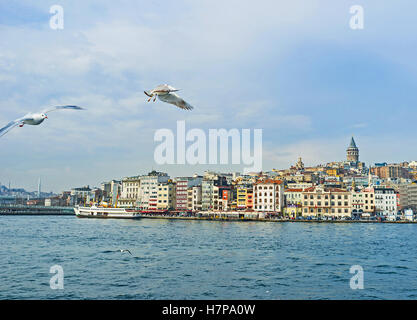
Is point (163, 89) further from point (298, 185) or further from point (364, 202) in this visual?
point (298, 185)

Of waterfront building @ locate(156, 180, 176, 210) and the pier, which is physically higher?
waterfront building @ locate(156, 180, 176, 210)

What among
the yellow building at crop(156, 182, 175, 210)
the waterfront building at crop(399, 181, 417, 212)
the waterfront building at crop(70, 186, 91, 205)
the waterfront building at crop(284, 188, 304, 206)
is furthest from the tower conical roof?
the waterfront building at crop(70, 186, 91, 205)

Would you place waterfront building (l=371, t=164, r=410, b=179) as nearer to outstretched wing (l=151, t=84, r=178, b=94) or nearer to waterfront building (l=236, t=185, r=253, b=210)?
waterfront building (l=236, t=185, r=253, b=210)

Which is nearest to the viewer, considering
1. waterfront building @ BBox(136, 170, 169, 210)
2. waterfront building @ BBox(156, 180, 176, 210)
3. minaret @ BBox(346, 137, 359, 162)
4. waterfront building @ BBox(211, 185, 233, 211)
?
waterfront building @ BBox(211, 185, 233, 211)

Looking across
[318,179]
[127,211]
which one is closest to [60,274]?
[127,211]

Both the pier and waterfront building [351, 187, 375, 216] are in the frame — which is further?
the pier

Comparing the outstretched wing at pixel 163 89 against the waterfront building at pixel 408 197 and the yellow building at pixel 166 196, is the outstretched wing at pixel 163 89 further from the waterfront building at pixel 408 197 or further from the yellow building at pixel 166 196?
the waterfront building at pixel 408 197
